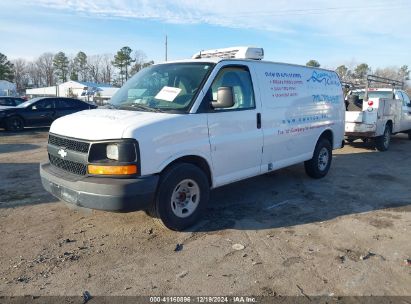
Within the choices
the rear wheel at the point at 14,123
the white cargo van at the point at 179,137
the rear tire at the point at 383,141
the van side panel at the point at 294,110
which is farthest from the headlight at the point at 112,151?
the rear wheel at the point at 14,123

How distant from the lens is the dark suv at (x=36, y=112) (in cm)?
1580

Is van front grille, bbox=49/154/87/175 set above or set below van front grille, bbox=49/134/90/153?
below

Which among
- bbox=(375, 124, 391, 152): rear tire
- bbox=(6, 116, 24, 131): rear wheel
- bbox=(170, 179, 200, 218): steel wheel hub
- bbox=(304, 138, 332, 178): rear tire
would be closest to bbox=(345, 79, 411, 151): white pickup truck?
bbox=(375, 124, 391, 152): rear tire

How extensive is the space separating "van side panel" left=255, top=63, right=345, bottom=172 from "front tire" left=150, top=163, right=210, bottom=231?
1.44 meters

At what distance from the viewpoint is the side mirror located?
15.2 feet

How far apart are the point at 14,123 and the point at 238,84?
13.7 m

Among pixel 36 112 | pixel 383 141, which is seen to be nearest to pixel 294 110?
pixel 383 141

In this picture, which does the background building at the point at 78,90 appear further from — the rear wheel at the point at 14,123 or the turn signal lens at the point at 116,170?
the turn signal lens at the point at 116,170

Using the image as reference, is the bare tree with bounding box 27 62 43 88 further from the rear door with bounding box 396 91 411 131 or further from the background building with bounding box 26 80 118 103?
the rear door with bounding box 396 91 411 131

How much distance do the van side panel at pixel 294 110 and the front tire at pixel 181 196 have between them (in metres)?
1.44

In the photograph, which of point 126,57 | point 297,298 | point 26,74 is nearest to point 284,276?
point 297,298

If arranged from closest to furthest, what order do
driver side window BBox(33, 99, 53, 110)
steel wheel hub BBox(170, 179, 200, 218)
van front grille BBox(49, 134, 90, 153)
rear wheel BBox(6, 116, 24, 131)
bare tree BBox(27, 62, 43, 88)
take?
van front grille BBox(49, 134, 90, 153) → steel wheel hub BBox(170, 179, 200, 218) → rear wheel BBox(6, 116, 24, 131) → driver side window BBox(33, 99, 53, 110) → bare tree BBox(27, 62, 43, 88)

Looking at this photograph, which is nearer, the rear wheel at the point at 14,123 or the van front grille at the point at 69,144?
the van front grille at the point at 69,144

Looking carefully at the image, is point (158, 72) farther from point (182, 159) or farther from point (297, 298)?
point (297, 298)
